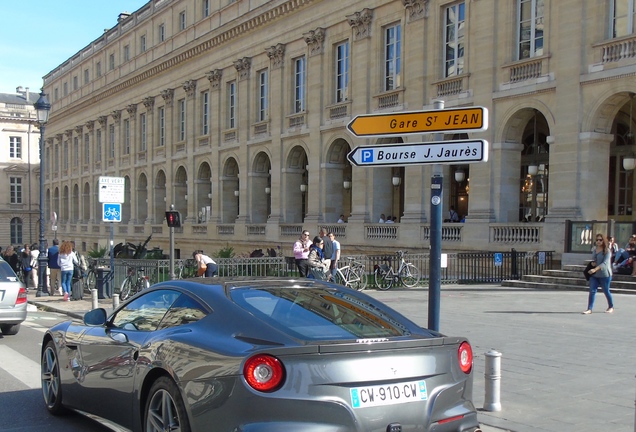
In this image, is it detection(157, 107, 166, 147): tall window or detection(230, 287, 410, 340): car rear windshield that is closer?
detection(230, 287, 410, 340): car rear windshield

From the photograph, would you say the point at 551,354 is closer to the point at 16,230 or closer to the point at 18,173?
the point at 18,173

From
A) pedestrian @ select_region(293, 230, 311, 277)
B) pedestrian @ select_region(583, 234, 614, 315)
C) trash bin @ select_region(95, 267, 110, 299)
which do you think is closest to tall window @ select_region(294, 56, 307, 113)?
pedestrian @ select_region(293, 230, 311, 277)

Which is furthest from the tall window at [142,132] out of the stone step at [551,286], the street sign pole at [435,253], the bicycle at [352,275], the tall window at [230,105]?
the street sign pole at [435,253]

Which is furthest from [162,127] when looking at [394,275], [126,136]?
[394,275]

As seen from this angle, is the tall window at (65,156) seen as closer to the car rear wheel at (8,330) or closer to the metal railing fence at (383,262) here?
the metal railing fence at (383,262)

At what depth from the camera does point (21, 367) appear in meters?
9.56

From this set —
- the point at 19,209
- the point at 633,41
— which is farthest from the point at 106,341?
the point at 19,209

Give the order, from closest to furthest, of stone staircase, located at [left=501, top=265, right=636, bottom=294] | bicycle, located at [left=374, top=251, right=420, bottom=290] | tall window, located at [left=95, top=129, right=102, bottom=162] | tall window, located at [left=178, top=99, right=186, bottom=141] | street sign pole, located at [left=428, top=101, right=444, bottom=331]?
street sign pole, located at [left=428, top=101, right=444, bottom=331] → stone staircase, located at [left=501, top=265, right=636, bottom=294] → bicycle, located at [left=374, top=251, right=420, bottom=290] → tall window, located at [left=178, top=99, right=186, bottom=141] → tall window, located at [left=95, top=129, right=102, bottom=162]

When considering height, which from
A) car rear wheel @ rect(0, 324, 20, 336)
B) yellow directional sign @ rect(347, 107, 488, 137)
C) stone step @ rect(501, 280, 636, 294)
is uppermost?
yellow directional sign @ rect(347, 107, 488, 137)

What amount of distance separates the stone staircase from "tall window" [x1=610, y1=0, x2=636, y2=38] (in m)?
7.93

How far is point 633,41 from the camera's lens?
21.2m

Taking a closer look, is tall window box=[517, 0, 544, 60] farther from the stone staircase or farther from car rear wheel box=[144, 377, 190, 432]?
car rear wheel box=[144, 377, 190, 432]

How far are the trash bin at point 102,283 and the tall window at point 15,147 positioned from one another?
70.9 m

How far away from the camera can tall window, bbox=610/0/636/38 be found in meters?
21.6
